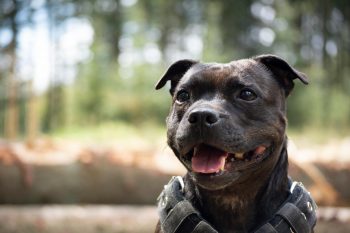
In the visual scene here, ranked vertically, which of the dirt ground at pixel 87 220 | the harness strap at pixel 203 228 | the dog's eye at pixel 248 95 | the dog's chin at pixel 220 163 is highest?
the dog's eye at pixel 248 95

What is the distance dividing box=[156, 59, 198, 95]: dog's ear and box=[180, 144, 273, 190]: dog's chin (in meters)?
0.72

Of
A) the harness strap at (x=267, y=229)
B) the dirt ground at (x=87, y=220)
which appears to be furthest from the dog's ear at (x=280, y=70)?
the dirt ground at (x=87, y=220)

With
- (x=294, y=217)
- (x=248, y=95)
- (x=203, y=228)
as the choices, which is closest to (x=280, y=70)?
(x=248, y=95)

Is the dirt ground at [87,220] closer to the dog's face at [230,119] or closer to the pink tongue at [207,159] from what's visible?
the dog's face at [230,119]

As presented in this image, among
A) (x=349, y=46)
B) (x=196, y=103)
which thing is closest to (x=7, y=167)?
(x=196, y=103)

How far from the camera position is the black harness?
2848 millimetres

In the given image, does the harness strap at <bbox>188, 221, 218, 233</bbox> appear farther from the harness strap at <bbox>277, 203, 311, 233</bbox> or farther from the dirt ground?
the dirt ground

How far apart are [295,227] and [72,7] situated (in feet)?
43.5

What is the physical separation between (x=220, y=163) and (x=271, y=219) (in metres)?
0.45

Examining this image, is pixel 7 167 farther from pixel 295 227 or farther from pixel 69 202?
pixel 295 227

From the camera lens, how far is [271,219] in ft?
9.50

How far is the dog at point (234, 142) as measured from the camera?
2.78 meters

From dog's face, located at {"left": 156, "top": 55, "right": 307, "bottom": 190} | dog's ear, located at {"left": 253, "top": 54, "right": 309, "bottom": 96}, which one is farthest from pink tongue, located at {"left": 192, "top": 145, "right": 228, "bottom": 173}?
dog's ear, located at {"left": 253, "top": 54, "right": 309, "bottom": 96}

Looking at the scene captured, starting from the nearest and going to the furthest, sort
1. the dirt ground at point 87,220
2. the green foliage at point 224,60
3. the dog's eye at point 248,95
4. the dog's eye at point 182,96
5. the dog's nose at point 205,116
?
the dog's nose at point 205,116, the dog's eye at point 248,95, the dog's eye at point 182,96, the dirt ground at point 87,220, the green foliage at point 224,60
